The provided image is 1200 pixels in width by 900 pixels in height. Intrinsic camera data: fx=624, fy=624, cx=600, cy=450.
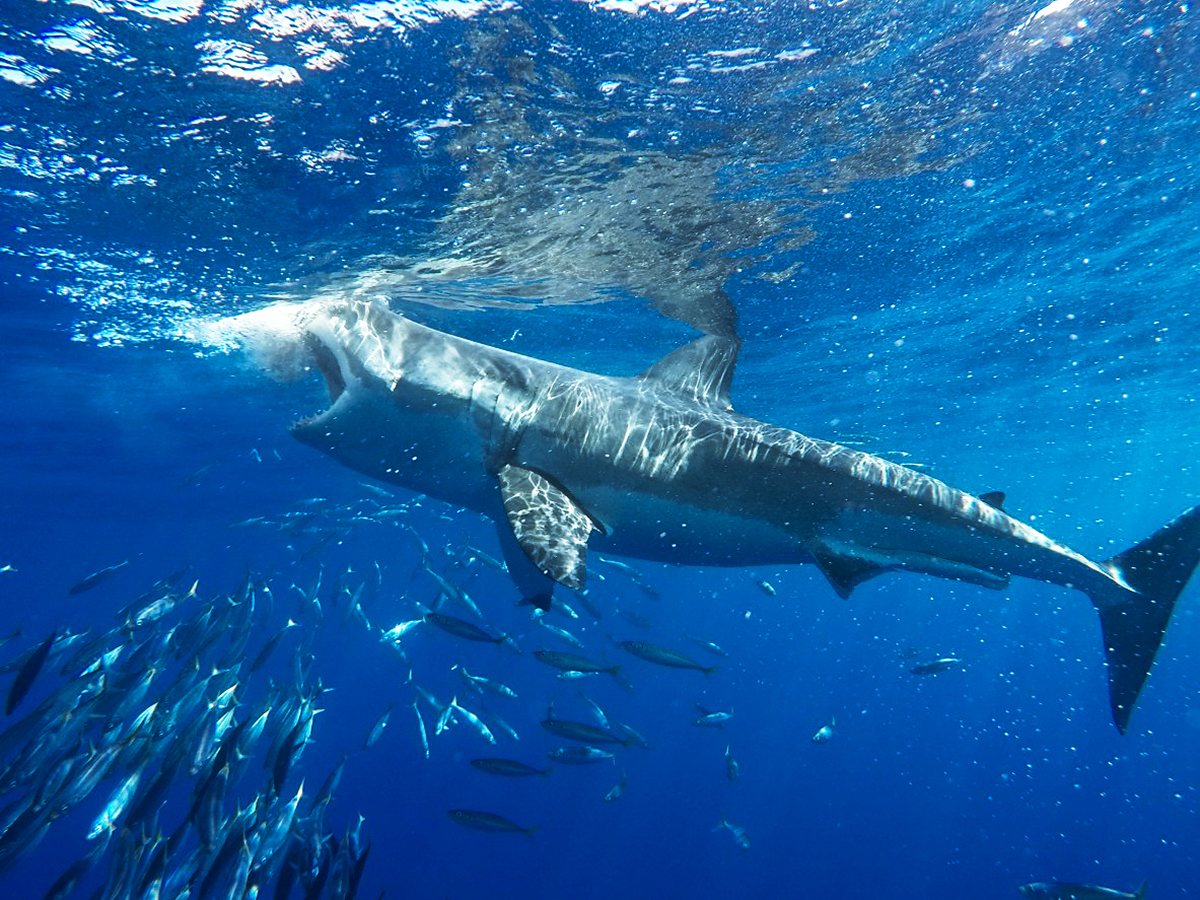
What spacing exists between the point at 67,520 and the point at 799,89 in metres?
43.7

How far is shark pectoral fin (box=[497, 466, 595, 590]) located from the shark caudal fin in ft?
16.4

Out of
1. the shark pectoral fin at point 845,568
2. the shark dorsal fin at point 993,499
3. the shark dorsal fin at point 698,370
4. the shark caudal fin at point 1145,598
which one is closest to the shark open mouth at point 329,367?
the shark dorsal fin at point 698,370

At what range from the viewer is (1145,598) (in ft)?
18.7

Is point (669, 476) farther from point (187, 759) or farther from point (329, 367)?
point (187, 759)

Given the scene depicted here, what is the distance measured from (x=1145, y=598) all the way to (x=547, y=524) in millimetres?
5532

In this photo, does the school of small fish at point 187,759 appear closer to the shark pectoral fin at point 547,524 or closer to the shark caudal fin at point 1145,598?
the shark pectoral fin at point 547,524

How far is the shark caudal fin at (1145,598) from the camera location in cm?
561

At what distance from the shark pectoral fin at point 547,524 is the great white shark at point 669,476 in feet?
0.10

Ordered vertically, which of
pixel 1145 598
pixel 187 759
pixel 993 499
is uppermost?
pixel 993 499

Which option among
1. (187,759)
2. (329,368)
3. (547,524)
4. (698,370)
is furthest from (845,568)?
(187,759)

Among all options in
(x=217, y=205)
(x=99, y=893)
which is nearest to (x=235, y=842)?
(x=99, y=893)

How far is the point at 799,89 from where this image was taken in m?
7.12

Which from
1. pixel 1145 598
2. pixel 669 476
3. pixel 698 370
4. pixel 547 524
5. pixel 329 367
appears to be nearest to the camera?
pixel 547 524

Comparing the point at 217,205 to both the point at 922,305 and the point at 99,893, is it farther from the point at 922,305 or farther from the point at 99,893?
the point at 922,305
